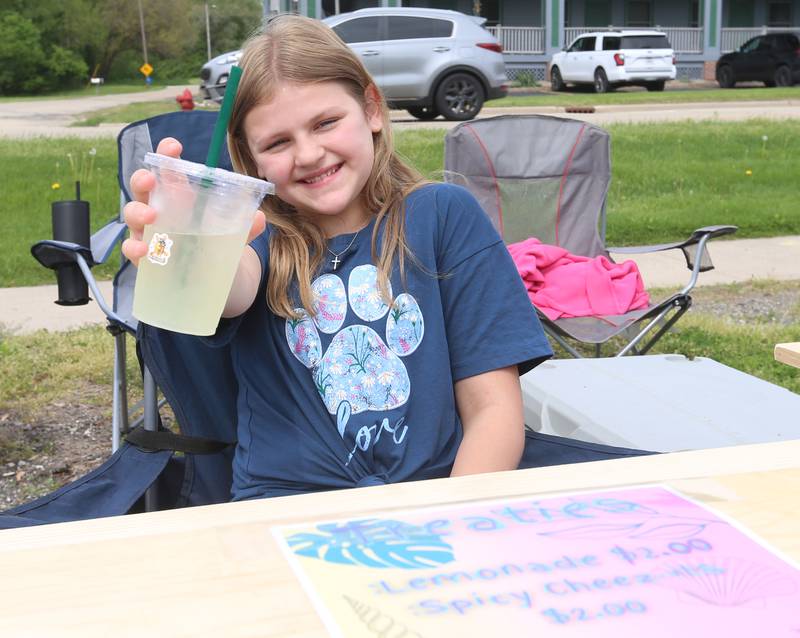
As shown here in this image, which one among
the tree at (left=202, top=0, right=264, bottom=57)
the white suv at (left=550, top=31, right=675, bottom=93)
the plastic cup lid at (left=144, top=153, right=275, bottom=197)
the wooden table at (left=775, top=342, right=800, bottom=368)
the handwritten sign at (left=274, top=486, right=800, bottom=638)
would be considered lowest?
the wooden table at (left=775, top=342, right=800, bottom=368)

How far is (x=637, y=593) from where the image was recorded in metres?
1.05

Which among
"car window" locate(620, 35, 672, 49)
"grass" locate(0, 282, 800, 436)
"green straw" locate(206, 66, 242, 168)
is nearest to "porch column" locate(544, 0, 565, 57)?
"car window" locate(620, 35, 672, 49)

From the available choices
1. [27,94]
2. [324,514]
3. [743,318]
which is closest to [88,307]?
[743,318]

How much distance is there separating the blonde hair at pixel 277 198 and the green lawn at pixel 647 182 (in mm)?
4379

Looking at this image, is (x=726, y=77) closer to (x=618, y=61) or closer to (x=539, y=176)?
(x=618, y=61)

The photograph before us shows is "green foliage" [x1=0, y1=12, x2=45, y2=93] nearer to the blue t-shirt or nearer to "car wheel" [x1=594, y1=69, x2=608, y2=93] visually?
"car wheel" [x1=594, y1=69, x2=608, y2=93]

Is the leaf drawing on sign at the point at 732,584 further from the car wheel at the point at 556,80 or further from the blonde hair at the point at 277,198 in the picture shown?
the car wheel at the point at 556,80

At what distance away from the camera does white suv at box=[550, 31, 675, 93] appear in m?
23.4

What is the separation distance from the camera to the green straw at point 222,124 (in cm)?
156

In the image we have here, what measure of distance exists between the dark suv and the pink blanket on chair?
22.0m

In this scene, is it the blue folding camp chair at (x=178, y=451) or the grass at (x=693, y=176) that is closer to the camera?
the blue folding camp chair at (x=178, y=451)

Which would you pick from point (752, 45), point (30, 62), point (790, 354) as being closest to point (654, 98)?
point (752, 45)

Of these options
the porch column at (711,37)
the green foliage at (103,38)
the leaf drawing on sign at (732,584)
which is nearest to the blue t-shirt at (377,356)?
the leaf drawing on sign at (732,584)

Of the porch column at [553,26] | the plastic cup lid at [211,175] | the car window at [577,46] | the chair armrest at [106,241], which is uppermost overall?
the porch column at [553,26]
